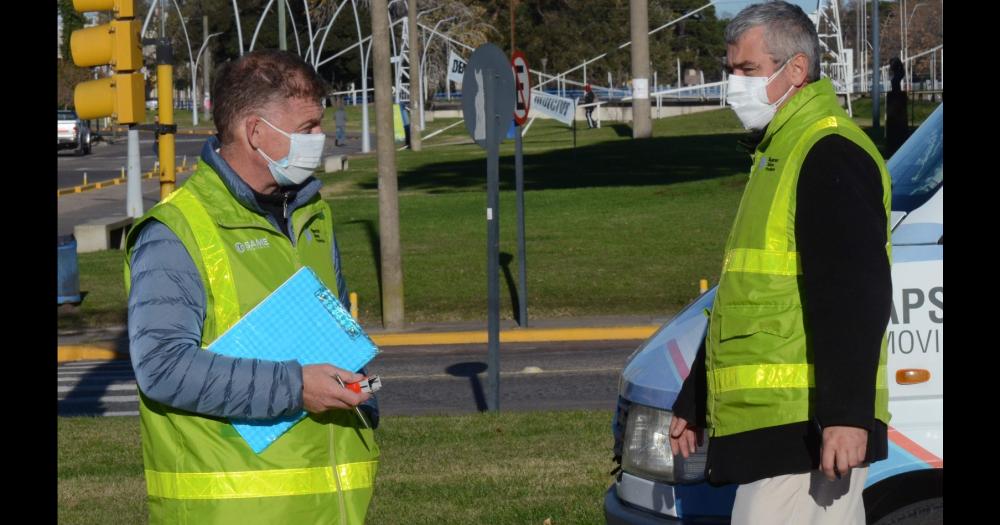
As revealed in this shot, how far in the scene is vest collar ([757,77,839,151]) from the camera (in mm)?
3650

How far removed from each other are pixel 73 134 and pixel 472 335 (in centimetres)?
4910

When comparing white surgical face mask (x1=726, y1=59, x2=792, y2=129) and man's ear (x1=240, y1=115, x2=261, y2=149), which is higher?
white surgical face mask (x1=726, y1=59, x2=792, y2=129)

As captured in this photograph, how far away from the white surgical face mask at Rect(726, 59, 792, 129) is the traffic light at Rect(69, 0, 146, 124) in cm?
589

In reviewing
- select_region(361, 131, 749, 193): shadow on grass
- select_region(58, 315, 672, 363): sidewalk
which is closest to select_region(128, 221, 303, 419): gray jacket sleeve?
select_region(58, 315, 672, 363): sidewalk

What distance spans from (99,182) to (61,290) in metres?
28.0

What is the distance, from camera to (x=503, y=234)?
68.7ft

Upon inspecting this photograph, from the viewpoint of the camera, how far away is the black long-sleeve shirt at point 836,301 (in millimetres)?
3340

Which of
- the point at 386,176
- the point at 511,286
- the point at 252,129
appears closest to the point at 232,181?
the point at 252,129

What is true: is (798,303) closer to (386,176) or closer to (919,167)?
(919,167)

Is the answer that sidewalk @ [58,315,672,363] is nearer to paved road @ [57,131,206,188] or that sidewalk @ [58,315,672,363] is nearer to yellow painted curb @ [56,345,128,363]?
yellow painted curb @ [56,345,128,363]

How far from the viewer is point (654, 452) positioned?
4.30 meters

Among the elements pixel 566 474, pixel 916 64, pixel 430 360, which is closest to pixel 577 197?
pixel 430 360

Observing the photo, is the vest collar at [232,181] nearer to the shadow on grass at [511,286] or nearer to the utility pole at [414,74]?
the shadow on grass at [511,286]

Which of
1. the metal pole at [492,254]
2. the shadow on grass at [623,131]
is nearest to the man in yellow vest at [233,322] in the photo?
the metal pole at [492,254]
